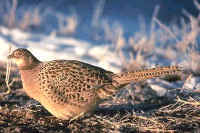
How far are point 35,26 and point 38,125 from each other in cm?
758

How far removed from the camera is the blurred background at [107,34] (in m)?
8.40

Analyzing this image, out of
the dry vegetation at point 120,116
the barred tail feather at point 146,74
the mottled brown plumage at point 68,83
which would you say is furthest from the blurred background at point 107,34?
the mottled brown plumage at point 68,83

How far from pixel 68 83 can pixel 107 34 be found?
6736 millimetres

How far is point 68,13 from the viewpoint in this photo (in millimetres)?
15703

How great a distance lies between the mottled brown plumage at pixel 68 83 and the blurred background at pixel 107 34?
103 inches

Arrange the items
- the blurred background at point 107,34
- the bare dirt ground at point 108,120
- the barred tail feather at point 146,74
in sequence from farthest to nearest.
→ the blurred background at point 107,34 < the barred tail feather at point 146,74 < the bare dirt ground at point 108,120

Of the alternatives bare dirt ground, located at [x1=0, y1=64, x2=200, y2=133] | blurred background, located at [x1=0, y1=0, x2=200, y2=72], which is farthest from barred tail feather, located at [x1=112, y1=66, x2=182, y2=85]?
blurred background, located at [x1=0, y1=0, x2=200, y2=72]

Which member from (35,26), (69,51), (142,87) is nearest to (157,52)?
(69,51)

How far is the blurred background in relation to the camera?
27.6 ft

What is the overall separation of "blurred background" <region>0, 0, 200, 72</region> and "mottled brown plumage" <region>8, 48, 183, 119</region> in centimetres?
262

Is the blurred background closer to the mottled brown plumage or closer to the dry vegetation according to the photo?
the dry vegetation

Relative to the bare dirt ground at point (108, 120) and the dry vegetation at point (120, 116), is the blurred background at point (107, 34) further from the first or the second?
the bare dirt ground at point (108, 120)

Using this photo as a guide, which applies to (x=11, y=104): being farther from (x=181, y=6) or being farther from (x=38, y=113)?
(x=181, y=6)

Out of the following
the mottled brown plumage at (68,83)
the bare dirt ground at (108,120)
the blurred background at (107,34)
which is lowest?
the bare dirt ground at (108,120)
